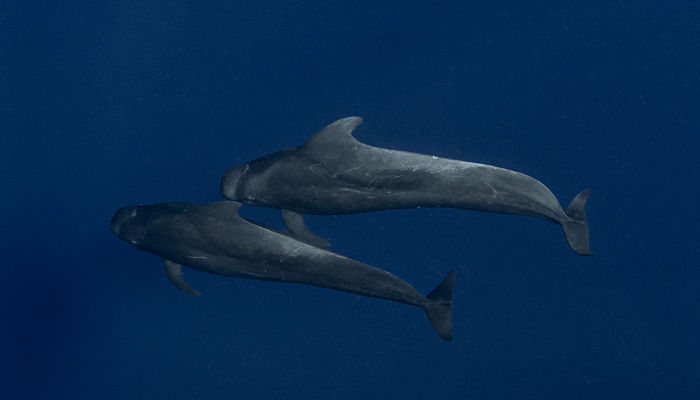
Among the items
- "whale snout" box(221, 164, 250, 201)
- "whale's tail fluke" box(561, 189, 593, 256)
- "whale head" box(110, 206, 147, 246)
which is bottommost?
"whale's tail fluke" box(561, 189, 593, 256)

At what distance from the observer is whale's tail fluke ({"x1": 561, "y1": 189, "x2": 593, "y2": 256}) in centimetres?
667

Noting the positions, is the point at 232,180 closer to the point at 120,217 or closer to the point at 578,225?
the point at 120,217

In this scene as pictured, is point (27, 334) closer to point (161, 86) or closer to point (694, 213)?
point (161, 86)

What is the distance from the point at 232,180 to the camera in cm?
718

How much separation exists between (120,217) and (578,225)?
5182mm

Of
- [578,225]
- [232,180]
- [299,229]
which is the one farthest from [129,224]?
[578,225]

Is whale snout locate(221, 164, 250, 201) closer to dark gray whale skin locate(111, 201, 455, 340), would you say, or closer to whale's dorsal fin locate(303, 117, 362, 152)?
dark gray whale skin locate(111, 201, 455, 340)

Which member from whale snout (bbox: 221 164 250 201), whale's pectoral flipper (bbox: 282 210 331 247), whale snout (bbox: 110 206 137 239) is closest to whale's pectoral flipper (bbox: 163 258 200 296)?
whale snout (bbox: 110 206 137 239)

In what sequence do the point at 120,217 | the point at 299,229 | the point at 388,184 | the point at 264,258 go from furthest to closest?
the point at 120,217
the point at 299,229
the point at 264,258
the point at 388,184

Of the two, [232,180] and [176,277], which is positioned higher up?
[232,180]

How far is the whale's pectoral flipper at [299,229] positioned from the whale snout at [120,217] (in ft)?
5.92

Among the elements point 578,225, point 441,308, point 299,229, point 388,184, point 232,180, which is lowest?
point 441,308

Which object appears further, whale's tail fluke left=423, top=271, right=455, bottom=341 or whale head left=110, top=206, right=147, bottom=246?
whale head left=110, top=206, right=147, bottom=246

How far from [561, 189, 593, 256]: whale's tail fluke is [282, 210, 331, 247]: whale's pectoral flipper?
268 centimetres
